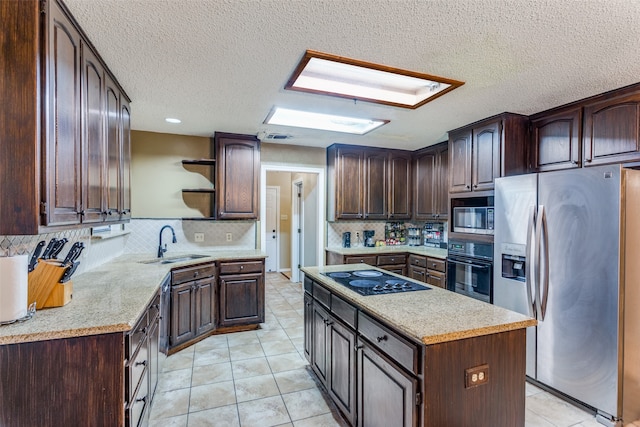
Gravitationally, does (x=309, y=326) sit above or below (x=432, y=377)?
below

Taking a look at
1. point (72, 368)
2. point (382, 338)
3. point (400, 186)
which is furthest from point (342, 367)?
point (400, 186)

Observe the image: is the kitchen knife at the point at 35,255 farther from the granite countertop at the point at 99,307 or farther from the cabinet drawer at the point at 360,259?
the cabinet drawer at the point at 360,259

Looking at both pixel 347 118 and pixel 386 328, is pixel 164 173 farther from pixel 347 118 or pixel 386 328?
pixel 386 328

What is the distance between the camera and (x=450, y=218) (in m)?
3.77

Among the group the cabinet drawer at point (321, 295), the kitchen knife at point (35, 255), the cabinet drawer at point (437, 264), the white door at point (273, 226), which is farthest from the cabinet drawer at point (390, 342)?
the white door at point (273, 226)

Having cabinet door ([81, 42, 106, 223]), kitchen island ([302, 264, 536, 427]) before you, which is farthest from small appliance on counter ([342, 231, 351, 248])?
cabinet door ([81, 42, 106, 223])

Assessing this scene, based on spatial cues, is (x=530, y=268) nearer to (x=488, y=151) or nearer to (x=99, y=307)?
(x=488, y=151)

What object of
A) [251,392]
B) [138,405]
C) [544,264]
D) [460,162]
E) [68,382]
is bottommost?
[251,392]

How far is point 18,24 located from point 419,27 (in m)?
1.79

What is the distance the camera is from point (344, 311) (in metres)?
1.98

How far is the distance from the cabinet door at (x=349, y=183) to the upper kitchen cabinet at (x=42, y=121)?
3193 millimetres

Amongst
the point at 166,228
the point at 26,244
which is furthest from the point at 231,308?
the point at 26,244

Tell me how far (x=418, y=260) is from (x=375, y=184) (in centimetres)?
125

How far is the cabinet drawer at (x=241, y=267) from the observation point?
3565 mm
